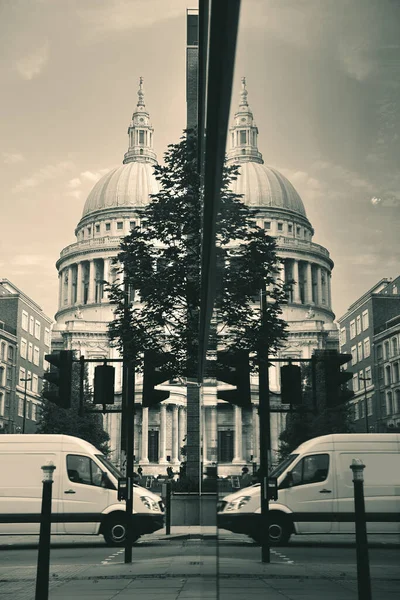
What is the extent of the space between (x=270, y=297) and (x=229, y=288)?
26.1 inches

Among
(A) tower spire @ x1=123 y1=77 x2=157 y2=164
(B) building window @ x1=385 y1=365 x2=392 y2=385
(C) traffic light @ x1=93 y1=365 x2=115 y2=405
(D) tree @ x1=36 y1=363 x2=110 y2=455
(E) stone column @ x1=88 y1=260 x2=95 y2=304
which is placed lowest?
(B) building window @ x1=385 y1=365 x2=392 y2=385

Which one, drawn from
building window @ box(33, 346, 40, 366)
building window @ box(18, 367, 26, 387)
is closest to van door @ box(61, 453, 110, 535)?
building window @ box(33, 346, 40, 366)

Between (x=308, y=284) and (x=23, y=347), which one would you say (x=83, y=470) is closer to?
(x=308, y=284)

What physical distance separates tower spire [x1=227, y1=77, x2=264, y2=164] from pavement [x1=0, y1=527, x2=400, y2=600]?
0.62 metres

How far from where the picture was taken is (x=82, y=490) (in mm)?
15312

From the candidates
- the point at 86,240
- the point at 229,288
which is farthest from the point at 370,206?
the point at 86,240

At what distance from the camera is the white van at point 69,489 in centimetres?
1466

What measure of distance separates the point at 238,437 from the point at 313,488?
1.46 ft

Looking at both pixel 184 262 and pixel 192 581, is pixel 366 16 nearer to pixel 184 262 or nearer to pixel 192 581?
pixel 192 581

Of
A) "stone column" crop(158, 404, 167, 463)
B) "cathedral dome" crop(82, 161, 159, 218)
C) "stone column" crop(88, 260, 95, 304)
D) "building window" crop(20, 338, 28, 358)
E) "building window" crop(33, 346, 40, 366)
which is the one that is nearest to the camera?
"building window" crop(20, 338, 28, 358)

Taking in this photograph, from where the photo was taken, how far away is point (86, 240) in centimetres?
9925

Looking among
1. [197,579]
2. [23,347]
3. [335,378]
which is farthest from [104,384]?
[23,347]

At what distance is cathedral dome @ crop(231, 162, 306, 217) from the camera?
1187 millimetres

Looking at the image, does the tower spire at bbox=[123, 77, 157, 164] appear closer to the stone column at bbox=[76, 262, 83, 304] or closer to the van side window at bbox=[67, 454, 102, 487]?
the stone column at bbox=[76, 262, 83, 304]
